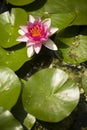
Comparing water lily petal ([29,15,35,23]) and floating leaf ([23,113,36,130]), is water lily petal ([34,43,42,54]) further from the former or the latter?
floating leaf ([23,113,36,130])

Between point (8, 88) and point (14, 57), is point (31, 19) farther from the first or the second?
point (8, 88)

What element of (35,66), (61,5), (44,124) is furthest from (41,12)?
(44,124)

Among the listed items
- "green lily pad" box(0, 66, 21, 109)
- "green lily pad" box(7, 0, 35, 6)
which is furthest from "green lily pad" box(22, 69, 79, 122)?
"green lily pad" box(7, 0, 35, 6)

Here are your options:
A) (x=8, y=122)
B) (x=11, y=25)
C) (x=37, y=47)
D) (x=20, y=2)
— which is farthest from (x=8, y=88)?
(x=20, y=2)

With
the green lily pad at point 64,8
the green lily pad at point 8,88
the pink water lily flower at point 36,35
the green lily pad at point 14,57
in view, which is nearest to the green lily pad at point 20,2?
the green lily pad at point 64,8

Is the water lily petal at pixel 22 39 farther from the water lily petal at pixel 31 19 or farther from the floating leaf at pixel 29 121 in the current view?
the floating leaf at pixel 29 121
